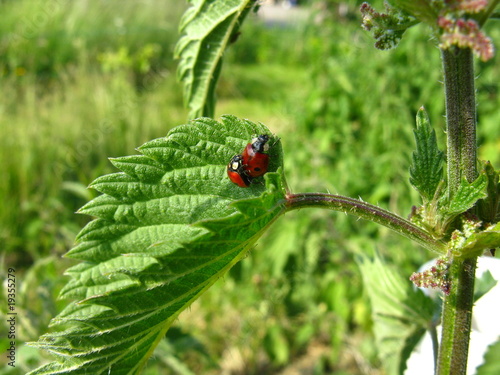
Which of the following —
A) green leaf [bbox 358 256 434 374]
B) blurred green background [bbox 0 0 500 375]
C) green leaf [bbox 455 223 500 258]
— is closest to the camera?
green leaf [bbox 455 223 500 258]

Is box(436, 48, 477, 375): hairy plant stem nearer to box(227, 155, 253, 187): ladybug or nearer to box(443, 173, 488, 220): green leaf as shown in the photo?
box(443, 173, 488, 220): green leaf

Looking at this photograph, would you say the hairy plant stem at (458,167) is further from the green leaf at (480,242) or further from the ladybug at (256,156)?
the ladybug at (256,156)

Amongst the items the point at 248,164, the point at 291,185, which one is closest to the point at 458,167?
the point at 248,164

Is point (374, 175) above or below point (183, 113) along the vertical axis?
below

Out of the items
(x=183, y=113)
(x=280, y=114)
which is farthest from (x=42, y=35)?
(x=280, y=114)

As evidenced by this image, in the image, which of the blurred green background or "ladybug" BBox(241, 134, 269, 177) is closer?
"ladybug" BBox(241, 134, 269, 177)

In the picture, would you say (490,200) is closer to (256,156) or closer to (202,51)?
(256,156)

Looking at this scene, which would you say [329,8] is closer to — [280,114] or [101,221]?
[280,114]

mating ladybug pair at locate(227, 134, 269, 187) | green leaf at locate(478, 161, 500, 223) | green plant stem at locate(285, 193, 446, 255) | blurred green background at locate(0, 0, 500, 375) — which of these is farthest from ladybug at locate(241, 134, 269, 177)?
blurred green background at locate(0, 0, 500, 375)
